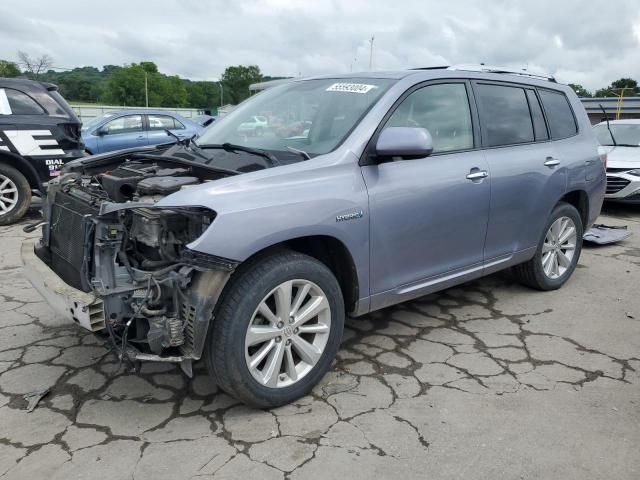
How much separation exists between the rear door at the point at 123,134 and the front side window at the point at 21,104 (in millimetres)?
3601

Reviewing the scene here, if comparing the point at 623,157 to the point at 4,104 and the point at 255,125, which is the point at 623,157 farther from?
the point at 4,104

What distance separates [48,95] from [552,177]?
6.53 meters

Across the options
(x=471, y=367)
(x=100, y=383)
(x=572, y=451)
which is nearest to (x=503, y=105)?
(x=471, y=367)

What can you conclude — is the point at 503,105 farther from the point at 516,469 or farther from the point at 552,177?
the point at 516,469

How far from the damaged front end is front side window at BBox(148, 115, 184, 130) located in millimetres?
9444

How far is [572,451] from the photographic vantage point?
2533 mm

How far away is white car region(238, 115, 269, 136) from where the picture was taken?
3.63 meters

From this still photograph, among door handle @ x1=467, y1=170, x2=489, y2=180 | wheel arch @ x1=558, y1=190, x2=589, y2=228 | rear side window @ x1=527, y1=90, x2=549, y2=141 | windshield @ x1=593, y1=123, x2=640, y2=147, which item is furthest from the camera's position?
windshield @ x1=593, y1=123, x2=640, y2=147

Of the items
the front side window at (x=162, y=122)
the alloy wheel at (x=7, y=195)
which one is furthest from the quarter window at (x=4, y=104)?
the front side window at (x=162, y=122)

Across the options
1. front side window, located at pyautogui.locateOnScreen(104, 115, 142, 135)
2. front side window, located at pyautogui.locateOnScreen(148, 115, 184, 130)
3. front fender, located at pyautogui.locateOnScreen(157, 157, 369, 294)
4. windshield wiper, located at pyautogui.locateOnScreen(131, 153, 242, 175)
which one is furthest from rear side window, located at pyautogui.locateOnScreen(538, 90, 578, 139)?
front side window, located at pyautogui.locateOnScreen(104, 115, 142, 135)

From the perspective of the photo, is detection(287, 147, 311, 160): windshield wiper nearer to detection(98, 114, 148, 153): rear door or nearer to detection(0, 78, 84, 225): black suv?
detection(0, 78, 84, 225): black suv

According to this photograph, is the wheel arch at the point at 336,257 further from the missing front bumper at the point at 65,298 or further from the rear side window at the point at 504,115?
the rear side window at the point at 504,115

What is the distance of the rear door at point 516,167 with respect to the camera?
385 centimetres

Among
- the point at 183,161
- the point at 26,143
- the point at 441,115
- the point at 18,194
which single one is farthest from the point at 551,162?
the point at 18,194
